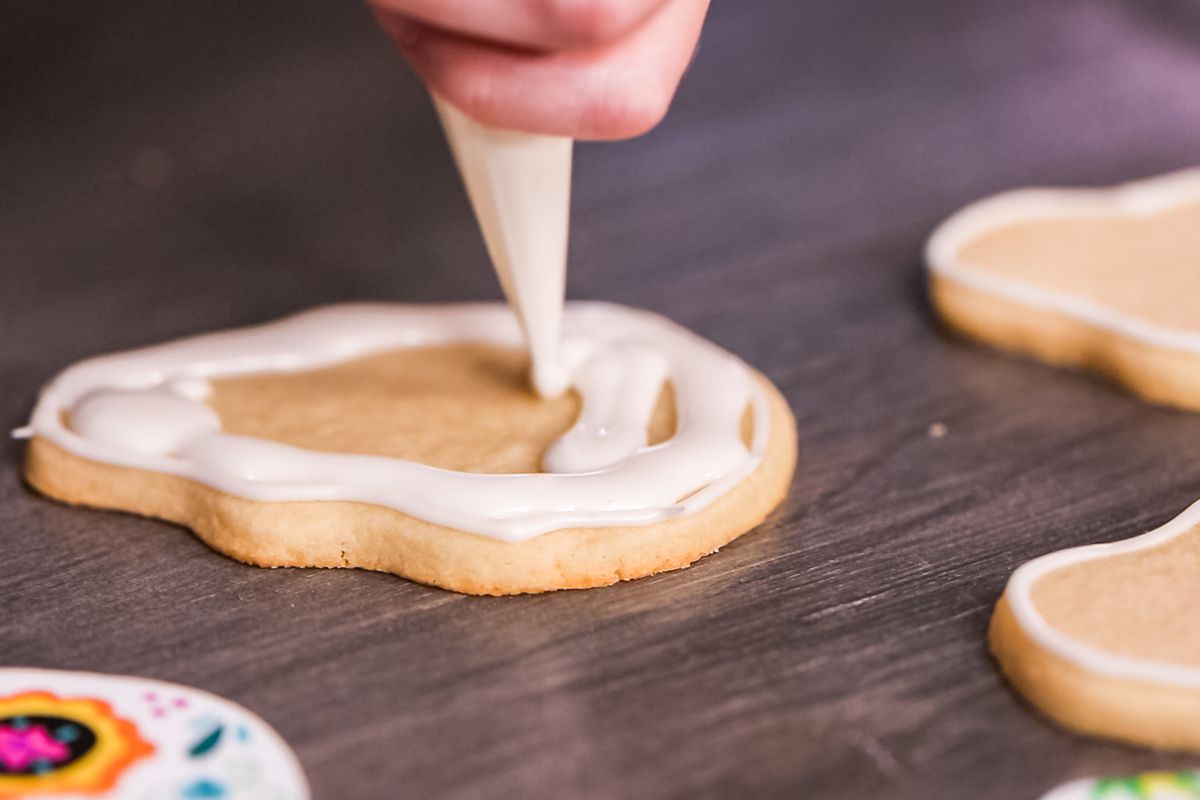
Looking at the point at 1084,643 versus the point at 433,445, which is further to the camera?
the point at 433,445

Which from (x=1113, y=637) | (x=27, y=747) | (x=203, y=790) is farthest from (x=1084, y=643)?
(x=27, y=747)

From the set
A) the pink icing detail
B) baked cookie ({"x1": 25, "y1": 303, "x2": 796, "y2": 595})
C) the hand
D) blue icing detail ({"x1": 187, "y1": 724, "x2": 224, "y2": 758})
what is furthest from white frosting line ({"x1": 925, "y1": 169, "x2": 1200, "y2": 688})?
the pink icing detail

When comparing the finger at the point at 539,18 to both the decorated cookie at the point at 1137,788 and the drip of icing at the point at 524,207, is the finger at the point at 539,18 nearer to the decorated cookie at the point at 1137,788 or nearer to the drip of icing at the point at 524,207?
the drip of icing at the point at 524,207

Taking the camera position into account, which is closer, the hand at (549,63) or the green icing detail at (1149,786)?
the green icing detail at (1149,786)

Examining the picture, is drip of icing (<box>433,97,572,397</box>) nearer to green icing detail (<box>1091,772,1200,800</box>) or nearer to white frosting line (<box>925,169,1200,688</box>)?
white frosting line (<box>925,169,1200,688</box>)

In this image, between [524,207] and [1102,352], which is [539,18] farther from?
[1102,352]

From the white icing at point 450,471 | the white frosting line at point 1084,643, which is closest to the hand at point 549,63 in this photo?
the white icing at point 450,471
